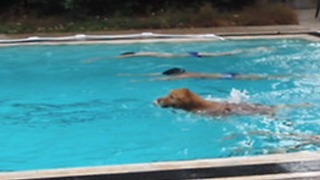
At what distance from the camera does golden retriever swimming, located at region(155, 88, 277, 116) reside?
6457mm

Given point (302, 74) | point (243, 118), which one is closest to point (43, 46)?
point (302, 74)

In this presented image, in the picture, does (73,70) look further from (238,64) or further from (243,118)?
(243,118)

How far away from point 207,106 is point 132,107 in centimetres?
94

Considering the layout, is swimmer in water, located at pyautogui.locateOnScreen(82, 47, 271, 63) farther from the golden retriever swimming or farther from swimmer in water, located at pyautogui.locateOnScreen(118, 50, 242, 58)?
the golden retriever swimming

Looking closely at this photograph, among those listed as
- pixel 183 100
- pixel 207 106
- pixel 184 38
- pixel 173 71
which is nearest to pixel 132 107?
pixel 183 100

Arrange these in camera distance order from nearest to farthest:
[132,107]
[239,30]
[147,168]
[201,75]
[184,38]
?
[147,168], [132,107], [201,75], [184,38], [239,30]

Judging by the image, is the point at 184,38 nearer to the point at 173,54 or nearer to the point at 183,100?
the point at 173,54

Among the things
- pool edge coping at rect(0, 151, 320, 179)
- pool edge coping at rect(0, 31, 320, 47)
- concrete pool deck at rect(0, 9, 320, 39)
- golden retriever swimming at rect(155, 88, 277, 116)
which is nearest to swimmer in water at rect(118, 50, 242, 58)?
pool edge coping at rect(0, 31, 320, 47)

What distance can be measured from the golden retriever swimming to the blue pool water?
135 millimetres

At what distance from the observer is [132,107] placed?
7047 mm

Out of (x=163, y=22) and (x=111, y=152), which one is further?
(x=163, y=22)

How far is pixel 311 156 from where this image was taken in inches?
166

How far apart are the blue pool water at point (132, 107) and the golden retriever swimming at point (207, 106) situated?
5.3 inches

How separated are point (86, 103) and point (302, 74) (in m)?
3.26
